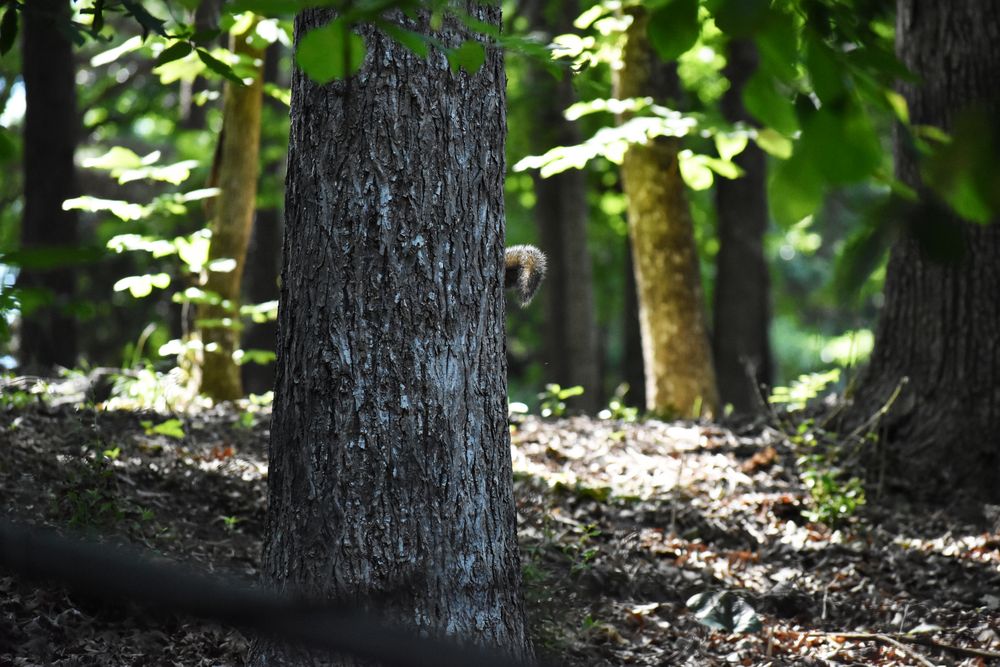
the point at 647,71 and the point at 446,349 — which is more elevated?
the point at 647,71

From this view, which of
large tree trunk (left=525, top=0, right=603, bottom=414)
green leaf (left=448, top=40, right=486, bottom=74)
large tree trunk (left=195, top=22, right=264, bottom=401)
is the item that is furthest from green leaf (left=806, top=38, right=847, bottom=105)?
large tree trunk (left=525, top=0, right=603, bottom=414)

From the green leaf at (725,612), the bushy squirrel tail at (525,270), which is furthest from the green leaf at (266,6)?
the green leaf at (725,612)

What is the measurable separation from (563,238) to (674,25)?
11926 millimetres

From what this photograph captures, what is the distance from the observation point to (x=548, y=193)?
14.5m

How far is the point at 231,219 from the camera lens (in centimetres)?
784

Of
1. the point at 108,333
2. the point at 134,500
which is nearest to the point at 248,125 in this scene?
the point at 134,500

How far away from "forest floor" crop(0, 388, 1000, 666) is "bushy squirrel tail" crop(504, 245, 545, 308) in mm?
1236

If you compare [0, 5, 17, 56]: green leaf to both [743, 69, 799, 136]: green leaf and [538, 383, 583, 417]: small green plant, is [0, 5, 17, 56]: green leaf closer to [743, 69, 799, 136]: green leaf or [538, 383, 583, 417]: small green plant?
[743, 69, 799, 136]: green leaf

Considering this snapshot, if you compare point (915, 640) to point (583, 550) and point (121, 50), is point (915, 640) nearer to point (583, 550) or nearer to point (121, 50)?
point (583, 550)

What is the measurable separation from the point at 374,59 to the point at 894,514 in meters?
4.17

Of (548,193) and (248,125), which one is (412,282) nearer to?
(248,125)

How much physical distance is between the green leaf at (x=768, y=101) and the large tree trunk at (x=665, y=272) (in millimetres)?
6846

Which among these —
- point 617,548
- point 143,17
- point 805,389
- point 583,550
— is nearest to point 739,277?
point 805,389

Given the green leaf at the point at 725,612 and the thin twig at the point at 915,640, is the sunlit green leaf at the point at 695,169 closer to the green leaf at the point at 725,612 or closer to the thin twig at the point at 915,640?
the green leaf at the point at 725,612
